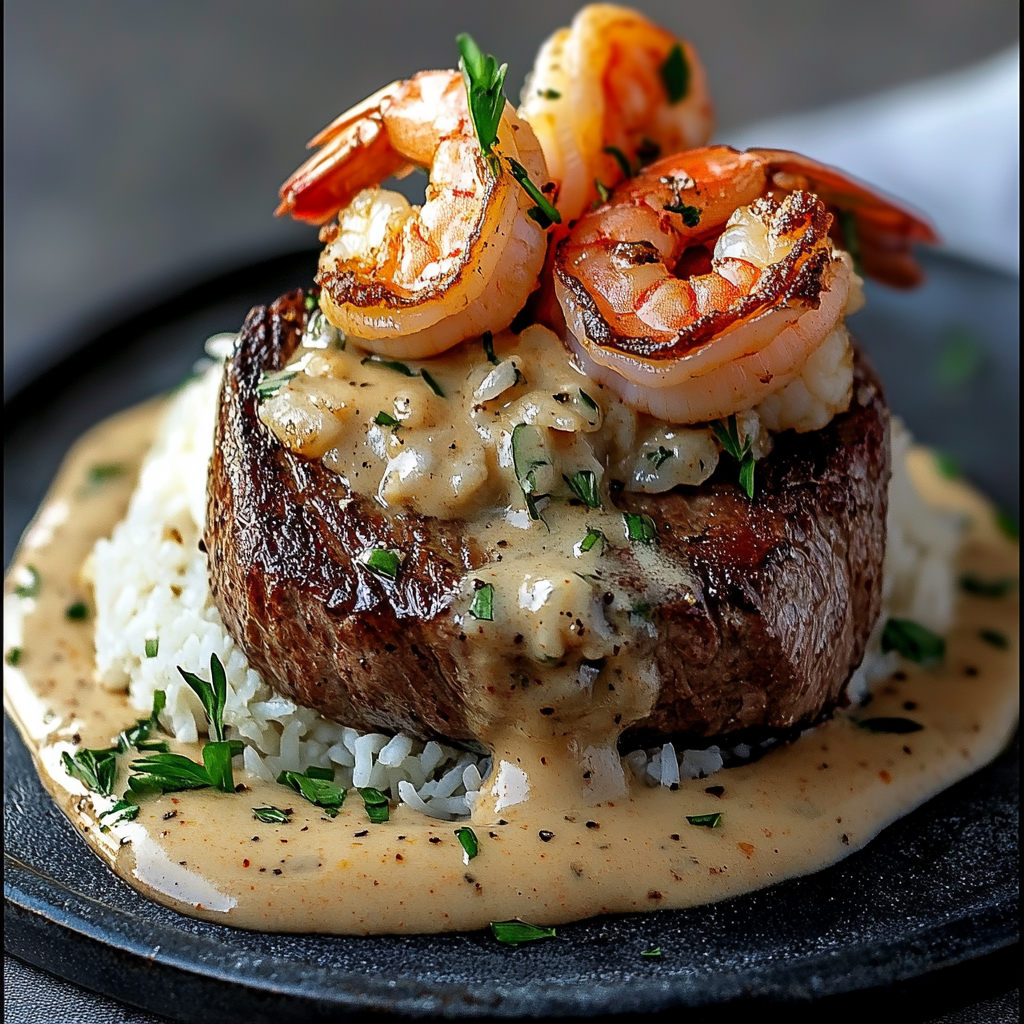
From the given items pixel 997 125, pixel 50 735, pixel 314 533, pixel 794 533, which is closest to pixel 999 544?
pixel 794 533

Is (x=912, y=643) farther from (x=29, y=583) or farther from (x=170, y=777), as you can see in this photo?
(x=29, y=583)

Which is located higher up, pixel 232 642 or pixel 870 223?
pixel 870 223

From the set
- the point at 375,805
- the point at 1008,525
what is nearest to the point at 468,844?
the point at 375,805

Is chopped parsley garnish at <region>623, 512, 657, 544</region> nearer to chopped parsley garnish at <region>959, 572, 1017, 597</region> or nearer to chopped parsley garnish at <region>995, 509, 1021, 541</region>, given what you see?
chopped parsley garnish at <region>959, 572, 1017, 597</region>

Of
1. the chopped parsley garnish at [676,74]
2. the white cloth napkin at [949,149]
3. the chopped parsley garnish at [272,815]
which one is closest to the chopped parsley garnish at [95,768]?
the chopped parsley garnish at [272,815]

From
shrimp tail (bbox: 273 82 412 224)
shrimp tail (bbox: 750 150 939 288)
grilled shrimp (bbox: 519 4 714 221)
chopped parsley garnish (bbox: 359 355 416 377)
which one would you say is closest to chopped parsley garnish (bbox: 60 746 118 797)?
chopped parsley garnish (bbox: 359 355 416 377)

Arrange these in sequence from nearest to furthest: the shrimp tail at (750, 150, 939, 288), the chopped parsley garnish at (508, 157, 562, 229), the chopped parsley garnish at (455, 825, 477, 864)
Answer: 1. the chopped parsley garnish at (455, 825, 477, 864)
2. the chopped parsley garnish at (508, 157, 562, 229)
3. the shrimp tail at (750, 150, 939, 288)
